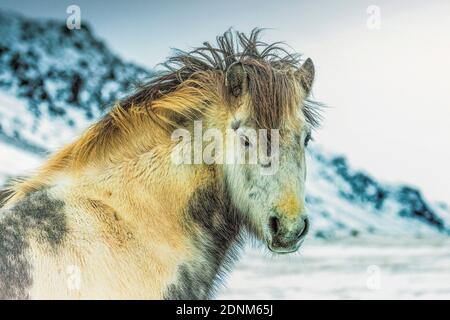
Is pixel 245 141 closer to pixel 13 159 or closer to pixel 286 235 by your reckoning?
pixel 286 235

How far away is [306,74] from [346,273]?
481 cm

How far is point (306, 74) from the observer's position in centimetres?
313

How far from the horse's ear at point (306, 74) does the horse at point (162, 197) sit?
0.02 meters

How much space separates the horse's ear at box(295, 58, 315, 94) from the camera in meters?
3.09

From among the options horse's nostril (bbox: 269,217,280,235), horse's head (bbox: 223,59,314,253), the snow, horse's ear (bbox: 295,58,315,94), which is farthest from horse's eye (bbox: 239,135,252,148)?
the snow

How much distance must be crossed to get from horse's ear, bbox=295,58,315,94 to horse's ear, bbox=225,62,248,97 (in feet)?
1.16

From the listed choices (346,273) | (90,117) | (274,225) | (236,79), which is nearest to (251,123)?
(236,79)

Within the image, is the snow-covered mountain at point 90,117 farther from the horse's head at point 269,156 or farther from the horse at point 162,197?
the horse's head at point 269,156

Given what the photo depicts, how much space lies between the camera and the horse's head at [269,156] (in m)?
2.62

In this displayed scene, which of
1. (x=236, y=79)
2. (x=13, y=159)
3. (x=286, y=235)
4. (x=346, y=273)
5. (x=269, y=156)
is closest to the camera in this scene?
(x=286, y=235)

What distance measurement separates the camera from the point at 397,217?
40.9 feet
